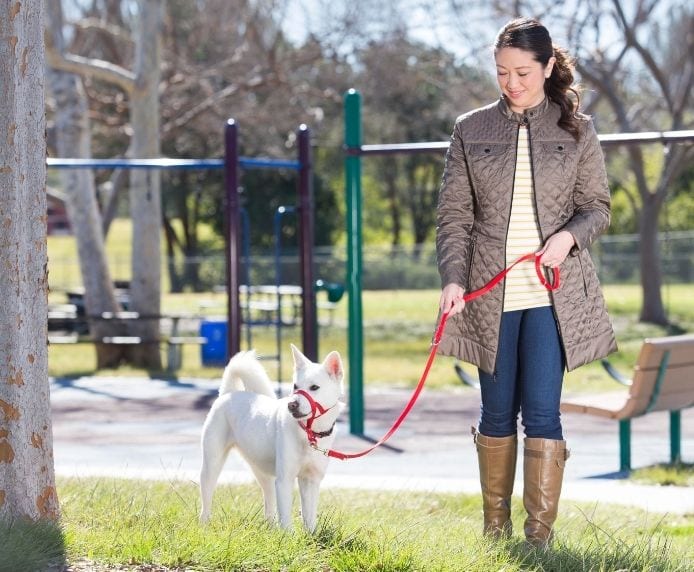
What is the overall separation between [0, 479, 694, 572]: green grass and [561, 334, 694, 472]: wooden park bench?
204 cm

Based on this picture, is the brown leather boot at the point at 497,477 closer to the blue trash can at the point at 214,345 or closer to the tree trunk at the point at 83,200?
the blue trash can at the point at 214,345

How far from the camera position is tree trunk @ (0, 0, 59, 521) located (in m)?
4.68

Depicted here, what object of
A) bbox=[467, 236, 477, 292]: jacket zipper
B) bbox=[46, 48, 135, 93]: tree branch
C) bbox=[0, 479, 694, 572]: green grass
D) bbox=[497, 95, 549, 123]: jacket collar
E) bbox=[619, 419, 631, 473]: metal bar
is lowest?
bbox=[619, 419, 631, 473]: metal bar

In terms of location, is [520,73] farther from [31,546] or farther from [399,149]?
[399,149]

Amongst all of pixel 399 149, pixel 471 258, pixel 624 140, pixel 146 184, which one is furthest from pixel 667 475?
pixel 146 184

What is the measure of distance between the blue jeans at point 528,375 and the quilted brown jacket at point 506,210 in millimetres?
59

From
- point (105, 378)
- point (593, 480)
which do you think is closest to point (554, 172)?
point (593, 480)

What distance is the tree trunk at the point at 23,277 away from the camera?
4676 millimetres

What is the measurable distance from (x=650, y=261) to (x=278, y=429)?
1880 centimetres

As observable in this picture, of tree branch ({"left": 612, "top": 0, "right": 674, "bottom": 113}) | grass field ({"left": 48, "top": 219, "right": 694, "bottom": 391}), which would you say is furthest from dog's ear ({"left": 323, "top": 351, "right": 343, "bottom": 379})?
tree branch ({"left": 612, "top": 0, "right": 674, "bottom": 113})

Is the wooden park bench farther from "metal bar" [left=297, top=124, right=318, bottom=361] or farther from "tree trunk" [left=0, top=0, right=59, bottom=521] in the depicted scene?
"tree trunk" [left=0, top=0, right=59, bottom=521]

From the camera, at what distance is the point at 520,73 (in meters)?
4.50

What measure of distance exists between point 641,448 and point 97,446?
4029mm

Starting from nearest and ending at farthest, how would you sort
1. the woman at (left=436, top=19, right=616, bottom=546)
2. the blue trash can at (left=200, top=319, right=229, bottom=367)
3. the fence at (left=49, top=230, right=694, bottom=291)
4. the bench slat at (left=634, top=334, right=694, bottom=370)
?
the woman at (left=436, top=19, right=616, bottom=546), the bench slat at (left=634, top=334, right=694, bottom=370), the blue trash can at (left=200, top=319, right=229, bottom=367), the fence at (left=49, top=230, right=694, bottom=291)
